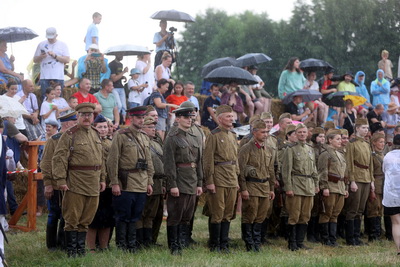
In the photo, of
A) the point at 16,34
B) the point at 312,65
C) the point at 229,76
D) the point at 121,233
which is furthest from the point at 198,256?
the point at 312,65

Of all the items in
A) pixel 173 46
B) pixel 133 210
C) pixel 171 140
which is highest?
pixel 173 46

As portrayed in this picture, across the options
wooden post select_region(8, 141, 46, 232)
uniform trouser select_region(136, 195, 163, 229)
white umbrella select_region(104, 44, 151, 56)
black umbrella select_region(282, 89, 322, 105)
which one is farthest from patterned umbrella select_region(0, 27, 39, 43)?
uniform trouser select_region(136, 195, 163, 229)

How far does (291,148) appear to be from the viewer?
12961 millimetres

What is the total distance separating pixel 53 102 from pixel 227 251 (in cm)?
543

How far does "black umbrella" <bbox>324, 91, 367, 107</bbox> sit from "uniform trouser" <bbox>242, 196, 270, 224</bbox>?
8.72 metres

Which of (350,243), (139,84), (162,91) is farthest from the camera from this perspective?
(139,84)

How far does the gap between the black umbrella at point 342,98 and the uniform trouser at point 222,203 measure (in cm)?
922

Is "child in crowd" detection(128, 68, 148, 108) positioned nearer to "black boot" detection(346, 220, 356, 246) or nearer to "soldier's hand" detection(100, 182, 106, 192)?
"black boot" detection(346, 220, 356, 246)

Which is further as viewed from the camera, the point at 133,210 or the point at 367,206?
the point at 367,206

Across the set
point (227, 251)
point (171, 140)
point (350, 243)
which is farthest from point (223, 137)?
point (350, 243)

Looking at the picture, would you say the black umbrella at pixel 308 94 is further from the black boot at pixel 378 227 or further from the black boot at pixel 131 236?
the black boot at pixel 131 236

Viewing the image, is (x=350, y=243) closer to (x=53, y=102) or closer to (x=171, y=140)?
(x=171, y=140)

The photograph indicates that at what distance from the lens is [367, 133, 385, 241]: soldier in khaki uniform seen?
14945 mm

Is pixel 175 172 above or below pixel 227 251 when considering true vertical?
above
